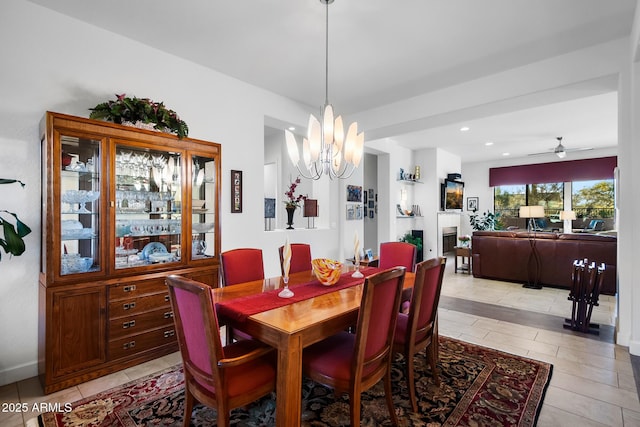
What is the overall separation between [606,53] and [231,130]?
3.93m

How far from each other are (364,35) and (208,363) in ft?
9.43

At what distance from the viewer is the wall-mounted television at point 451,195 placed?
27.1 feet

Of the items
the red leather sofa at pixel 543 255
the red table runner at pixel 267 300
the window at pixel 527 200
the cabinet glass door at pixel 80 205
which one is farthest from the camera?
the window at pixel 527 200

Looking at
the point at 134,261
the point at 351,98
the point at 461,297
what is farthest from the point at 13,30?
the point at 461,297

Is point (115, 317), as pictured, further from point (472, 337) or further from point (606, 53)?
point (606, 53)

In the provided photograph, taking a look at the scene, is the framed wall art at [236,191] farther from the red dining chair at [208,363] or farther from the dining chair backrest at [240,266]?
the red dining chair at [208,363]

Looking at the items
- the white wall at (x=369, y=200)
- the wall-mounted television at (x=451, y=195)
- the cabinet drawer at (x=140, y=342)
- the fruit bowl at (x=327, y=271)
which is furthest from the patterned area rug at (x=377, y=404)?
the wall-mounted television at (x=451, y=195)

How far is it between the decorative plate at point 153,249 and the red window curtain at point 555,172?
955cm

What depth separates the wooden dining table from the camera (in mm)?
1549

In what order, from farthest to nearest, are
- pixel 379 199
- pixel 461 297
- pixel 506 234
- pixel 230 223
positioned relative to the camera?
pixel 379 199 → pixel 506 234 → pixel 461 297 → pixel 230 223

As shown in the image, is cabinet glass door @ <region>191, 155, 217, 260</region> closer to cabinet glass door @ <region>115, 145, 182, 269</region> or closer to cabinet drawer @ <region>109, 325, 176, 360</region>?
cabinet glass door @ <region>115, 145, 182, 269</region>

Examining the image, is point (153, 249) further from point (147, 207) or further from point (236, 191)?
point (236, 191)

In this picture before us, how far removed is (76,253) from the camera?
2.54 metres

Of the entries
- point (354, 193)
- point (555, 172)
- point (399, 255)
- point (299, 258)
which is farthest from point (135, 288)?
point (555, 172)
